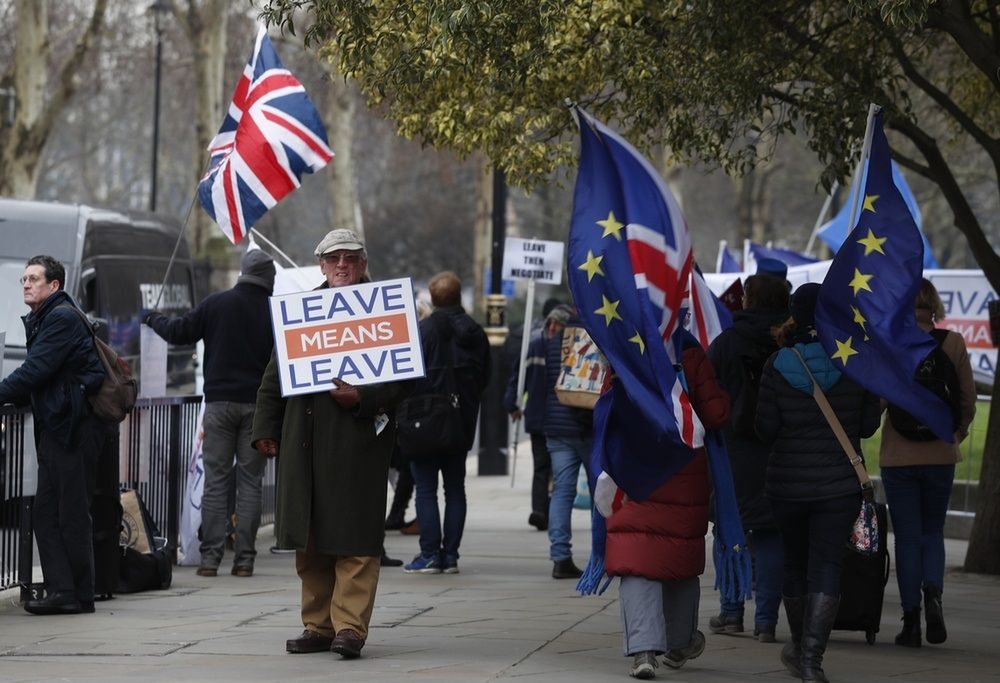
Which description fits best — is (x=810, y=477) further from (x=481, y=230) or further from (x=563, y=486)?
(x=481, y=230)

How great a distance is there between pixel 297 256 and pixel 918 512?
7196cm

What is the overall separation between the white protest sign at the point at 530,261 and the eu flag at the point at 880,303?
10696mm

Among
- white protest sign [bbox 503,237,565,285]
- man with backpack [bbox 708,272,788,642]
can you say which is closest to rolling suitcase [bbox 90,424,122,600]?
man with backpack [bbox 708,272,788,642]

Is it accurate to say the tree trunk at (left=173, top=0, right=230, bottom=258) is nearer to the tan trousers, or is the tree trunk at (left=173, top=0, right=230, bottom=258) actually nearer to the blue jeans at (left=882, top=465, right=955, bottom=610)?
the blue jeans at (left=882, top=465, right=955, bottom=610)

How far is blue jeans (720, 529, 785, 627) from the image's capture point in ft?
28.7

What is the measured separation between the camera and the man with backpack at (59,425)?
29.5 ft

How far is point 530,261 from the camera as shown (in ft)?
61.7

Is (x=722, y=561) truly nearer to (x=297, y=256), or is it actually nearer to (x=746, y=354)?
(x=746, y=354)

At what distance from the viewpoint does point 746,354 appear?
845 centimetres

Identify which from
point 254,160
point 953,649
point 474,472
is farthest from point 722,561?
point 474,472

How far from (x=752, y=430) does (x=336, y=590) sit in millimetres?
1954

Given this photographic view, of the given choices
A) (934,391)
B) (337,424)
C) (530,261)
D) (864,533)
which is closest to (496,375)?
(530,261)

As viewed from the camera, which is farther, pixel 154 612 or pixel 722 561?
pixel 154 612

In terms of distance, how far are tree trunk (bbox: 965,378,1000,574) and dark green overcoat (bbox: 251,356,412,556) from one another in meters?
5.60
